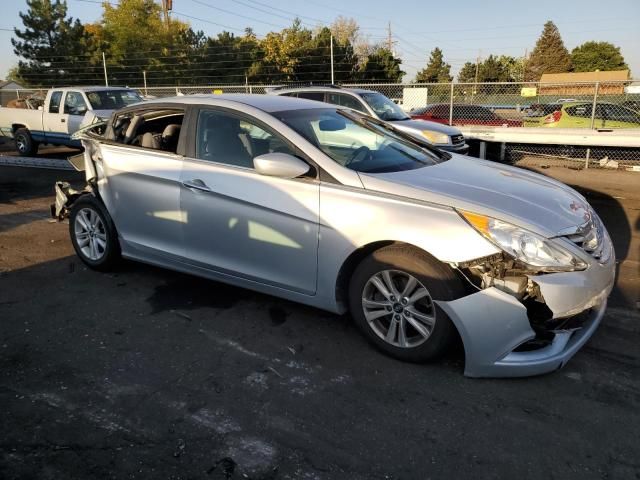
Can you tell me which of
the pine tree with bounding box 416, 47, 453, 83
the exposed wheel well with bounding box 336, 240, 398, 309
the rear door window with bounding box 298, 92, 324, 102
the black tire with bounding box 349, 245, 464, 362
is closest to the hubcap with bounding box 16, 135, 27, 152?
the rear door window with bounding box 298, 92, 324, 102

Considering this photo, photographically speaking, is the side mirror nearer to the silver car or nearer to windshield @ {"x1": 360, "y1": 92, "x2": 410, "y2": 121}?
the silver car

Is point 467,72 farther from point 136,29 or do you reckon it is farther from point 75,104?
point 75,104

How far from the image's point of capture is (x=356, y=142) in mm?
4082

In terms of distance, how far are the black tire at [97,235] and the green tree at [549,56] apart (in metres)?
81.0

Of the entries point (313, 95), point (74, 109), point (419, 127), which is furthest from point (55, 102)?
point (419, 127)

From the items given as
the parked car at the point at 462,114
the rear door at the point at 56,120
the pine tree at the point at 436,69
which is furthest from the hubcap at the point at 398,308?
the pine tree at the point at 436,69

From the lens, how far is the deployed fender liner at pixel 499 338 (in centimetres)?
295

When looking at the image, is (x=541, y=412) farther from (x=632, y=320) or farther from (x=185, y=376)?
(x=185, y=376)

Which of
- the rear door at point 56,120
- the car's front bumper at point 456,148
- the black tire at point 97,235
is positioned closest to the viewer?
the black tire at point 97,235

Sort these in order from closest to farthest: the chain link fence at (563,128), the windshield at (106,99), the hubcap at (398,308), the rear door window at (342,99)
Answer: the hubcap at (398,308) < the rear door window at (342,99) < the chain link fence at (563,128) < the windshield at (106,99)

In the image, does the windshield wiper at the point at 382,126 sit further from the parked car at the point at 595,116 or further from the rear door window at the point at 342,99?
the parked car at the point at 595,116

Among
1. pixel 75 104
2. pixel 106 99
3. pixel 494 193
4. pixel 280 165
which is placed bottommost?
pixel 494 193

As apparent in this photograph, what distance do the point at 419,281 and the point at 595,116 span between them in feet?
40.5

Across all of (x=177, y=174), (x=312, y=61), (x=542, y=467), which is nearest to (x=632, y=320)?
(x=542, y=467)
